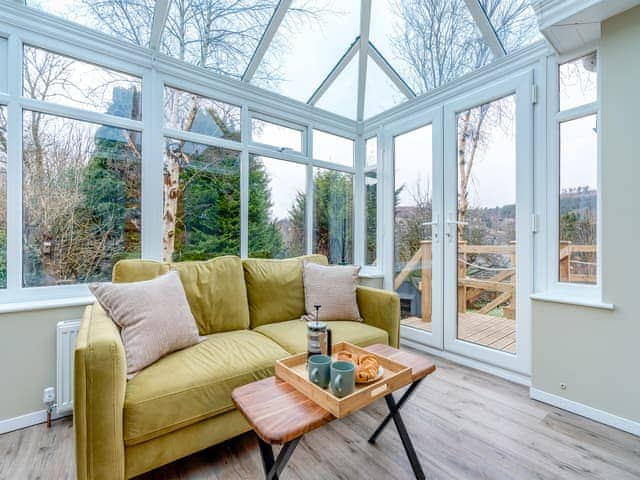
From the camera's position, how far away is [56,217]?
200cm

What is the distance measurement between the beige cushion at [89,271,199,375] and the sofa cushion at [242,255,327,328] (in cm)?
58

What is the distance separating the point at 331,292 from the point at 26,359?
6.18 ft

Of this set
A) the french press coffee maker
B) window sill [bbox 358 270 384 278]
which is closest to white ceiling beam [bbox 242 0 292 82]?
window sill [bbox 358 270 384 278]

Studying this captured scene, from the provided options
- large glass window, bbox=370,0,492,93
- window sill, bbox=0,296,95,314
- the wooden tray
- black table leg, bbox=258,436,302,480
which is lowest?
black table leg, bbox=258,436,302,480

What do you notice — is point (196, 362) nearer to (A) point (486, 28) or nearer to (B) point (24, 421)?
(B) point (24, 421)

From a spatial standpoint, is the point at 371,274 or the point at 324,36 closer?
the point at 324,36

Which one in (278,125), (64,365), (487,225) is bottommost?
(64,365)

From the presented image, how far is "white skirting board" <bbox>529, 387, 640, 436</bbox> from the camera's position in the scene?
1688 millimetres

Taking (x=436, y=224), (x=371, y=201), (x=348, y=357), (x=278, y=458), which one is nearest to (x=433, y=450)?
(x=348, y=357)

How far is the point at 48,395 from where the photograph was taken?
5.83 feet

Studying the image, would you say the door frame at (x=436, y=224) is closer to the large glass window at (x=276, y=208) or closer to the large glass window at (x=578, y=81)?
the large glass window at (x=578, y=81)

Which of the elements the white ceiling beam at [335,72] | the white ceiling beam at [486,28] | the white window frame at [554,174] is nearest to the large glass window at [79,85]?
the white ceiling beam at [335,72]

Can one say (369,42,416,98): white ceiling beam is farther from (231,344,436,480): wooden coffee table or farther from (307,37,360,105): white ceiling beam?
(231,344,436,480): wooden coffee table

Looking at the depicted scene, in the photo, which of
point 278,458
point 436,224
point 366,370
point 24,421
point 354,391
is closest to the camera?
point 278,458
